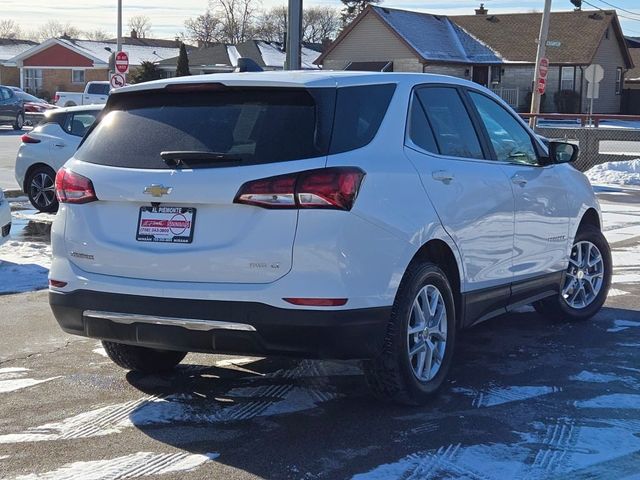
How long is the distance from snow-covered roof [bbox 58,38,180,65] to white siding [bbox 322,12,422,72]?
1545cm

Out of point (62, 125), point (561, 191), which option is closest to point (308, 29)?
point (62, 125)

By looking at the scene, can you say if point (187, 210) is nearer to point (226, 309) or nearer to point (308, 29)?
point (226, 309)

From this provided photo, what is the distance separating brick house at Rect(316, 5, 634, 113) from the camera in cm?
5231

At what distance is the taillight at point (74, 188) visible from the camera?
510 centimetres

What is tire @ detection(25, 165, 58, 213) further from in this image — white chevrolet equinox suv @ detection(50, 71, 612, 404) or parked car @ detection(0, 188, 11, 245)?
white chevrolet equinox suv @ detection(50, 71, 612, 404)

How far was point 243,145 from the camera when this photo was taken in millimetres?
4828

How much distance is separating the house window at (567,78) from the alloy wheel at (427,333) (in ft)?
163

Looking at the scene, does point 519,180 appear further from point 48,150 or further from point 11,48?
point 11,48

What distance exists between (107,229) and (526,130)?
128 inches

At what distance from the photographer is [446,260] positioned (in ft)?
18.6

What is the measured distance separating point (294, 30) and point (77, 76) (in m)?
57.3

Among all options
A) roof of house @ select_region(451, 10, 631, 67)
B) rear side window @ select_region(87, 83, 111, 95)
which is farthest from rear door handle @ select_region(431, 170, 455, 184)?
roof of house @ select_region(451, 10, 631, 67)

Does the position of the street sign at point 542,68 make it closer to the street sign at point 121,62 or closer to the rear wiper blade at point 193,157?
the street sign at point 121,62

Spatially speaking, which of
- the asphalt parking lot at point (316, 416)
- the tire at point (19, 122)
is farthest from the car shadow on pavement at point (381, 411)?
the tire at point (19, 122)
